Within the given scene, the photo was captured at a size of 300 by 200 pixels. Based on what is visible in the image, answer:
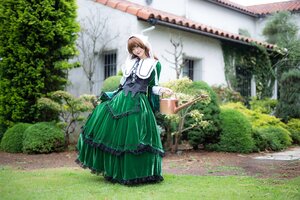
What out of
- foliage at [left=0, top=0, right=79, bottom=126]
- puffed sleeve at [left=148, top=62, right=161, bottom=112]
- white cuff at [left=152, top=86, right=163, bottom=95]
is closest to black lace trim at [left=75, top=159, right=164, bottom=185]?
puffed sleeve at [left=148, top=62, right=161, bottom=112]

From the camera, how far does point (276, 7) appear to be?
59.1 feet

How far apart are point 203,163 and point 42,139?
11.2 feet

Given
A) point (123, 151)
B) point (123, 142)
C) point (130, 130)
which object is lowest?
point (123, 151)

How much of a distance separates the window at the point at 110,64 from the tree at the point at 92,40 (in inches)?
10.1

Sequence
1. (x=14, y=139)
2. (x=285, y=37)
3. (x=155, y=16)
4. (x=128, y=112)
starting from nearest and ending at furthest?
(x=128, y=112)
(x=14, y=139)
(x=155, y=16)
(x=285, y=37)

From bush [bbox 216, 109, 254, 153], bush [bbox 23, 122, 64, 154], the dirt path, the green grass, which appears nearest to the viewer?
the green grass

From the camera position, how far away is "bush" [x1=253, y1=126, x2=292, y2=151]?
360 inches

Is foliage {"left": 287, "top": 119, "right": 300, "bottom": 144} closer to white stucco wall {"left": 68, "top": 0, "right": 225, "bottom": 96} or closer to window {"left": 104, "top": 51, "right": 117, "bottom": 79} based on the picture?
white stucco wall {"left": 68, "top": 0, "right": 225, "bottom": 96}

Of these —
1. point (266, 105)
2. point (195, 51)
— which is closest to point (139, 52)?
point (195, 51)

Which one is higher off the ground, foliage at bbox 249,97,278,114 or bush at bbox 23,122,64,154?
foliage at bbox 249,97,278,114

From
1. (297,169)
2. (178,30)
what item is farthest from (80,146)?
(178,30)

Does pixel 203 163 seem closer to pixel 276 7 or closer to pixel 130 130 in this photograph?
pixel 130 130

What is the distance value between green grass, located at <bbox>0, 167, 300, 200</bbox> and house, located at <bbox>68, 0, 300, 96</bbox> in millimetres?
5353

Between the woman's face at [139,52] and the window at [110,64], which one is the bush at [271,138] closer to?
the window at [110,64]
